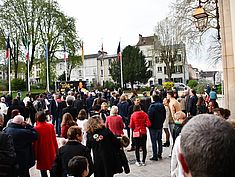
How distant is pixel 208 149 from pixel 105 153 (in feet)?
13.6

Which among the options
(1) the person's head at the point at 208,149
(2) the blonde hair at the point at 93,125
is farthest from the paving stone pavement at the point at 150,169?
(1) the person's head at the point at 208,149

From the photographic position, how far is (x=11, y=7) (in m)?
40.6

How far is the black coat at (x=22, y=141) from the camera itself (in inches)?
228

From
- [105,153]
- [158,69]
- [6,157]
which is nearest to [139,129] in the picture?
[105,153]

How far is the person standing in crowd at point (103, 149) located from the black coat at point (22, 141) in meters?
1.32

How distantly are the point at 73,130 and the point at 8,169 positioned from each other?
113 cm

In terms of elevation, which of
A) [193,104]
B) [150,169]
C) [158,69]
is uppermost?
[158,69]

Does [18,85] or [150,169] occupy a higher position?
[18,85]

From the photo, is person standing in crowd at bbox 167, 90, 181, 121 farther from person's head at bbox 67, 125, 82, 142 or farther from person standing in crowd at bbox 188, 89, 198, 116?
person's head at bbox 67, 125, 82, 142

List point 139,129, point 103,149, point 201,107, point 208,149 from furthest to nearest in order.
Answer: point 201,107
point 139,129
point 103,149
point 208,149

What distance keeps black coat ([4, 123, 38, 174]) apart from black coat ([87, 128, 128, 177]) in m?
1.33

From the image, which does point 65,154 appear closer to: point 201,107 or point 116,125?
point 116,125

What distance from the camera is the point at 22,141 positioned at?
586cm

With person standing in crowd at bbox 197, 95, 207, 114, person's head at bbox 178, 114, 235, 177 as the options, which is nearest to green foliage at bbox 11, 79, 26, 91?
person standing in crowd at bbox 197, 95, 207, 114
